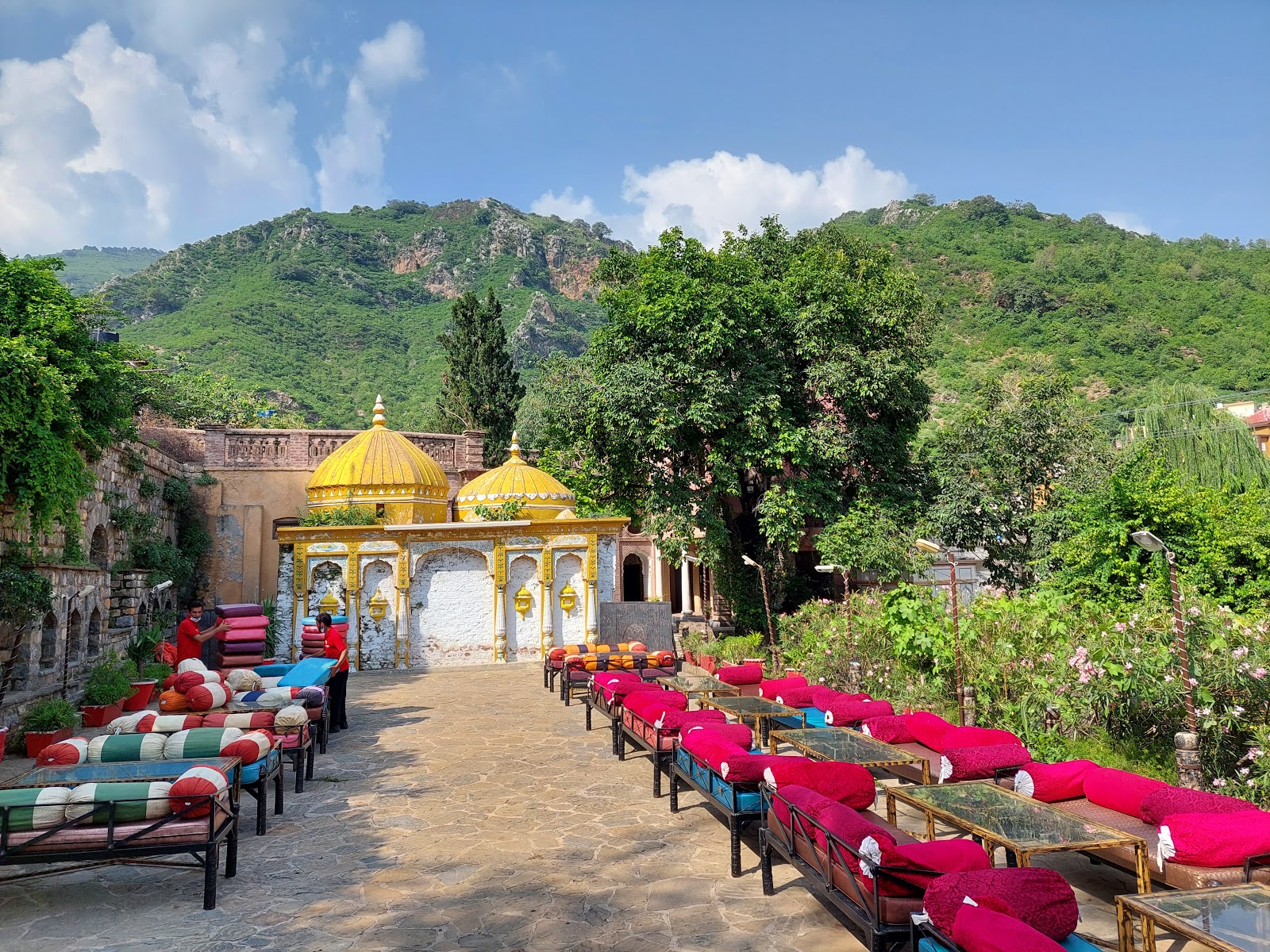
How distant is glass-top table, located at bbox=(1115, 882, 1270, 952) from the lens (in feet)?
10.9

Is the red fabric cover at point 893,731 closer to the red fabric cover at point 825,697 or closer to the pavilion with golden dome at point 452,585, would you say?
the red fabric cover at point 825,697

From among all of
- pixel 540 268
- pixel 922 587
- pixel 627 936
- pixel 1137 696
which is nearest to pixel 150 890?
Answer: pixel 627 936

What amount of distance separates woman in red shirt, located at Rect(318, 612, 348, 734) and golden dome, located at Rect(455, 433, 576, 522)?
10248mm

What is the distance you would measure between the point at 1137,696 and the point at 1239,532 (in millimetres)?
5406

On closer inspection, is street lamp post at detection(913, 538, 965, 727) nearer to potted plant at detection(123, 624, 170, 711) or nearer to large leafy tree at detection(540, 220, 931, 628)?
large leafy tree at detection(540, 220, 931, 628)

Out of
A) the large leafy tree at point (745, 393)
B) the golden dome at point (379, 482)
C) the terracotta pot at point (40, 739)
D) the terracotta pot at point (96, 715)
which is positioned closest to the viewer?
the terracotta pot at point (40, 739)

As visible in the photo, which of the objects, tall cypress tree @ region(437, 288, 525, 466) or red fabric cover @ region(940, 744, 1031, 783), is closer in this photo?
red fabric cover @ region(940, 744, 1031, 783)

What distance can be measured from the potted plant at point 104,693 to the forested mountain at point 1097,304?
28.6 meters

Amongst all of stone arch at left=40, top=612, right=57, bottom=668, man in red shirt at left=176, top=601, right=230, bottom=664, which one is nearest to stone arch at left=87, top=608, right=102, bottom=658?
stone arch at left=40, top=612, right=57, bottom=668

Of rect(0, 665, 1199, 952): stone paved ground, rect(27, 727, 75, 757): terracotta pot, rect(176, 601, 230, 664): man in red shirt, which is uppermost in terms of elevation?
rect(176, 601, 230, 664): man in red shirt

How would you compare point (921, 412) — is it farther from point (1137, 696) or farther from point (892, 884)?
point (892, 884)

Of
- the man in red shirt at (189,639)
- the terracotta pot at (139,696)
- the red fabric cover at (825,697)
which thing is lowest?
the terracotta pot at (139,696)

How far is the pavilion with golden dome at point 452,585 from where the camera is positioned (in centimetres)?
1931

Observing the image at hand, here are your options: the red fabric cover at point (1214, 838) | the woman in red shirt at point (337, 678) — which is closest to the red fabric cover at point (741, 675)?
the woman in red shirt at point (337, 678)
